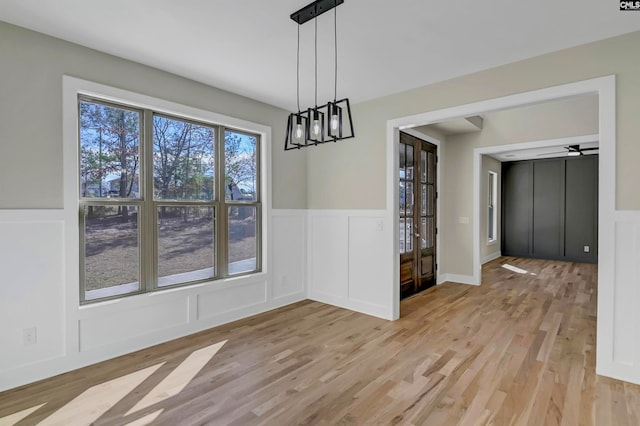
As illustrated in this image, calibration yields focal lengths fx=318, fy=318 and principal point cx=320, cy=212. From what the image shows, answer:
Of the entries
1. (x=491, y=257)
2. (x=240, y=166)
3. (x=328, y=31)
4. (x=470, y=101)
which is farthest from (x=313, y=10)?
(x=491, y=257)

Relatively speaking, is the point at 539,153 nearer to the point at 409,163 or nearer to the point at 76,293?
the point at 409,163

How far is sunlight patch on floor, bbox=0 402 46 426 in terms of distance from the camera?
203 cm

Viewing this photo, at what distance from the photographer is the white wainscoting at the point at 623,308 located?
2490 mm

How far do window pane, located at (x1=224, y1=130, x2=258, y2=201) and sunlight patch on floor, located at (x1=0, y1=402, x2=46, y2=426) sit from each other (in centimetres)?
247

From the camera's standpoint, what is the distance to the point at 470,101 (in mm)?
3311

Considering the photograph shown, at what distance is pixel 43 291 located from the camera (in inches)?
101

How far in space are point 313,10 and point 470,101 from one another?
1.95 metres

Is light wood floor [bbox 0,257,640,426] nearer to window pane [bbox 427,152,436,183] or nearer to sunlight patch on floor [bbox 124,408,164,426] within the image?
sunlight patch on floor [bbox 124,408,164,426]

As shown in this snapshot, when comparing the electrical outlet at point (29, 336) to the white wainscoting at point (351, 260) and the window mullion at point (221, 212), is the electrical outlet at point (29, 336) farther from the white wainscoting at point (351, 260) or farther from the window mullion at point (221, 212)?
the white wainscoting at point (351, 260)

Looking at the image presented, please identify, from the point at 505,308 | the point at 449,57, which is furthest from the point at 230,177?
the point at 505,308

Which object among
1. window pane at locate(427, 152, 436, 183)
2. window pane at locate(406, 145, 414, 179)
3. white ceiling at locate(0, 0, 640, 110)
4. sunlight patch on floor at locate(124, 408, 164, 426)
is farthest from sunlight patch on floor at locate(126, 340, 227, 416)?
window pane at locate(427, 152, 436, 183)

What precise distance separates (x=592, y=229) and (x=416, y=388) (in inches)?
295

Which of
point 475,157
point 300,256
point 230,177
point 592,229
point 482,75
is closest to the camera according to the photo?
point 482,75

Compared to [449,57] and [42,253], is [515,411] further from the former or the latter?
[42,253]
